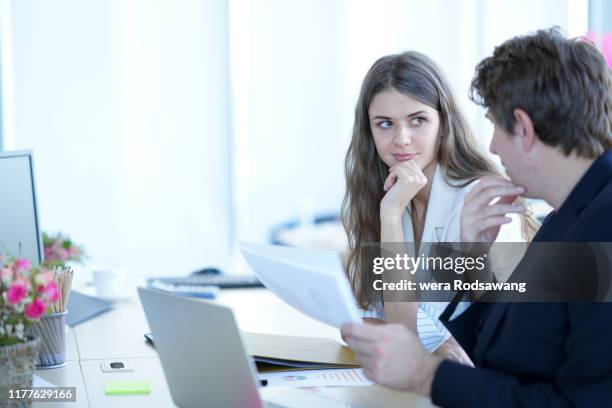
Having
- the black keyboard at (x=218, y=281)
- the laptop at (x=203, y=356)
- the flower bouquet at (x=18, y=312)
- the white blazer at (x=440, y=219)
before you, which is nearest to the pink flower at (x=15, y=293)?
the flower bouquet at (x=18, y=312)

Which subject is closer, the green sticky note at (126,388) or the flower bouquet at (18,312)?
the flower bouquet at (18,312)

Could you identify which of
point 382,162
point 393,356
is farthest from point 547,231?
point 382,162

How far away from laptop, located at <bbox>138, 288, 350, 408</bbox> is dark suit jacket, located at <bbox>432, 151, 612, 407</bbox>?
12.0 inches

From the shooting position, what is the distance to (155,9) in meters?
4.73

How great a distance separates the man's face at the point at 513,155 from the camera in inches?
55.7

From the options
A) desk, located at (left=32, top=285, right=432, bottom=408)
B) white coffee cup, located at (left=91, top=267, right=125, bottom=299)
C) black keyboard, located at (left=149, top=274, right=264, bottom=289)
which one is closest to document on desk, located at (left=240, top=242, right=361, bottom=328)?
desk, located at (left=32, top=285, right=432, bottom=408)

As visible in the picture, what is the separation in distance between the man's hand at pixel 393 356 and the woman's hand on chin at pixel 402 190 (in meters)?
0.89

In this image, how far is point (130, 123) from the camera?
4742mm

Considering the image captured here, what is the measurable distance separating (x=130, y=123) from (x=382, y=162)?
2.63 meters

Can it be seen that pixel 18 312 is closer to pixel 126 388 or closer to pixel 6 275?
pixel 6 275

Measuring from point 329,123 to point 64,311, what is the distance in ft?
11.5

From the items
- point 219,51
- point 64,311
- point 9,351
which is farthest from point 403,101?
point 219,51

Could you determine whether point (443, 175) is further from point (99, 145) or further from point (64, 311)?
point (99, 145)

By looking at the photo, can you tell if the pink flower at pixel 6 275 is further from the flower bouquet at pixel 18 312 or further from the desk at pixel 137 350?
the desk at pixel 137 350
